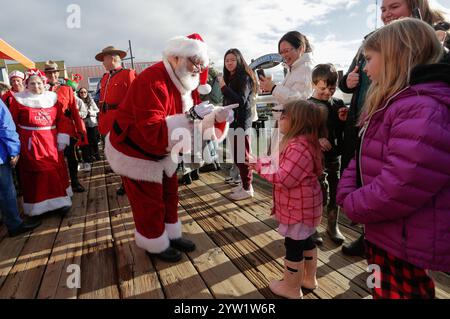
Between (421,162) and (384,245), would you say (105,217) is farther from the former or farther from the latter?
(421,162)

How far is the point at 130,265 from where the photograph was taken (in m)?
2.09

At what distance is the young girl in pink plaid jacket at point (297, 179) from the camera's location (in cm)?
150

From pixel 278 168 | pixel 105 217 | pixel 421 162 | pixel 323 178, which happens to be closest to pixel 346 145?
pixel 323 178

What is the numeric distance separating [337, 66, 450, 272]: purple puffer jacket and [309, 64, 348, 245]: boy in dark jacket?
2.55 ft

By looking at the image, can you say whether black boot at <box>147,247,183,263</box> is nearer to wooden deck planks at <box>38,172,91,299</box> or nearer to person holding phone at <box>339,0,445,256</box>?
wooden deck planks at <box>38,172,91,299</box>

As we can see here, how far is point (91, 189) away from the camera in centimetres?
408

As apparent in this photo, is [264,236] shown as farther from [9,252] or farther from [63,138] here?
[63,138]

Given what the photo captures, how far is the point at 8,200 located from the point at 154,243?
1641 millimetres

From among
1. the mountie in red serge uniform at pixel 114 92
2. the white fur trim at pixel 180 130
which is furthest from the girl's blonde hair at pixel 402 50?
the mountie in red serge uniform at pixel 114 92

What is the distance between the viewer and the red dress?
9.33ft

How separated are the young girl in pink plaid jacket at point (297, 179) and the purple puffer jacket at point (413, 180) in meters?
0.40

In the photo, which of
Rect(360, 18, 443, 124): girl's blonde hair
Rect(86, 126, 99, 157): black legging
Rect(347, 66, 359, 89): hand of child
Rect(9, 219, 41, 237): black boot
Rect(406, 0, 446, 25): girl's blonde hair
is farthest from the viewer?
Rect(86, 126, 99, 157): black legging

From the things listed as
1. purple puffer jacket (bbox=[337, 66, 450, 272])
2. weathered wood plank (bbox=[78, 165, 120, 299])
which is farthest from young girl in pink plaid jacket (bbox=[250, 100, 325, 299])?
weathered wood plank (bbox=[78, 165, 120, 299])

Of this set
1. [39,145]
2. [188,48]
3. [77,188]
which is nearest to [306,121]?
[188,48]
